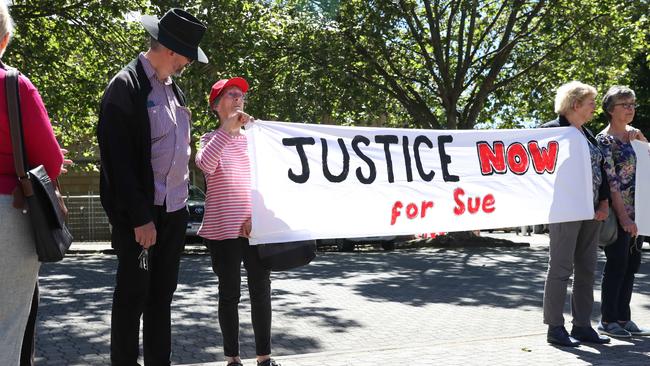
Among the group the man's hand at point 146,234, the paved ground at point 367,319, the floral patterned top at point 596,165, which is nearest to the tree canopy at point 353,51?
the paved ground at point 367,319

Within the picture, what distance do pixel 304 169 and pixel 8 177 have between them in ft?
9.09

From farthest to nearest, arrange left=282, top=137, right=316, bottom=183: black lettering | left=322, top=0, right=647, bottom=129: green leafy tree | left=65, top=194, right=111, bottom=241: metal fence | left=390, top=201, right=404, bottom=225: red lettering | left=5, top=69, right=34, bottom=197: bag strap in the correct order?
left=65, top=194, right=111, bottom=241: metal fence < left=322, top=0, right=647, bottom=129: green leafy tree < left=390, top=201, right=404, bottom=225: red lettering < left=282, top=137, right=316, bottom=183: black lettering < left=5, top=69, right=34, bottom=197: bag strap

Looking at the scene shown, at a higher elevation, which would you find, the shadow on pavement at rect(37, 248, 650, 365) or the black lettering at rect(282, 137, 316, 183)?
the black lettering at rect(282, 137, 316, 183)

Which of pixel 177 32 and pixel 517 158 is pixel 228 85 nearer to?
pixel 177 32

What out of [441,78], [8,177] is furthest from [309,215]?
[441,78]

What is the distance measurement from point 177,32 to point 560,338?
12.1 ft

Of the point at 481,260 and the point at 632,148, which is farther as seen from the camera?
the point at 481,260

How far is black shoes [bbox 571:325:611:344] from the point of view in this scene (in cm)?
647

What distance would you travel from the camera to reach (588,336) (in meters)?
6.49

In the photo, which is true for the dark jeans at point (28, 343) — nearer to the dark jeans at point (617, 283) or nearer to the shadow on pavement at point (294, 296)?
the shadow on pavement at point (294, 296)

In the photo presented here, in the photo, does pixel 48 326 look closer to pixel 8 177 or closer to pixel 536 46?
pixel 8 177

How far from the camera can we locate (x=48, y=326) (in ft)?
25.1

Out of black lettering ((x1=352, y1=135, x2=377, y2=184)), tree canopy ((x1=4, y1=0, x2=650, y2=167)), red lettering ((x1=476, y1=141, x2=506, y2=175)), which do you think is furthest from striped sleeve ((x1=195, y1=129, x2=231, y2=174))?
tree canopy ((x1=4, y1=0, x2=650, y2=167))

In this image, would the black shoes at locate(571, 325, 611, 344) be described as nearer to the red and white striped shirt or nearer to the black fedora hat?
the red and white striped shirt
